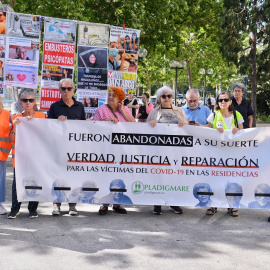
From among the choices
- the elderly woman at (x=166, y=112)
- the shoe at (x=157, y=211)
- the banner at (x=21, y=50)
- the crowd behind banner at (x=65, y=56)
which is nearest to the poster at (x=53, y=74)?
the crowd behind banner at (x=65, y=56)

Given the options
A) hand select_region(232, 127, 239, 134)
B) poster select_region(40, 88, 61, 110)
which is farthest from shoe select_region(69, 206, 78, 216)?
poster select_region(40, 88, 61, 110)

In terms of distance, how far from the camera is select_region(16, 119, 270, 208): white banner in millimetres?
6832

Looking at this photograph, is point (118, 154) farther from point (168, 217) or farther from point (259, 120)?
point (259, 120)

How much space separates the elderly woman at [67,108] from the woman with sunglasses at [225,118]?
1922 mm

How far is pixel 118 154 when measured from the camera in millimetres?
6902

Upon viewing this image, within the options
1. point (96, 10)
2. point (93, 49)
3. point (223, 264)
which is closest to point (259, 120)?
point (96, 10)

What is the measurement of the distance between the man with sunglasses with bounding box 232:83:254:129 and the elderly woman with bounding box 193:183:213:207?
5.72ft

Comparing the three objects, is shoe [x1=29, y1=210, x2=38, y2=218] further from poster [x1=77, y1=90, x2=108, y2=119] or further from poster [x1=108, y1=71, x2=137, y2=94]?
poster [x1=108, y1=71, x2=137, y2=94]

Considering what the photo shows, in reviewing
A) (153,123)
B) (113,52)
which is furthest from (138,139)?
(113,52)

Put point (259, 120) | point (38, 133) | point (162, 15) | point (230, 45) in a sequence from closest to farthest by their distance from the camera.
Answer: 1. point (38, 133)
2. point (162, 15)
3. point (230, 45)
4. point (259, 120)

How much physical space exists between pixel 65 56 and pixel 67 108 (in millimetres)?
2898

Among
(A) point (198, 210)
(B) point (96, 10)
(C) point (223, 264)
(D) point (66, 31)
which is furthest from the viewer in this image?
(B) point (96, 10)

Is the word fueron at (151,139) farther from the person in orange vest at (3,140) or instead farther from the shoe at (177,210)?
the person in orange vest at (3,140)

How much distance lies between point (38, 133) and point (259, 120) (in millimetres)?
28038
